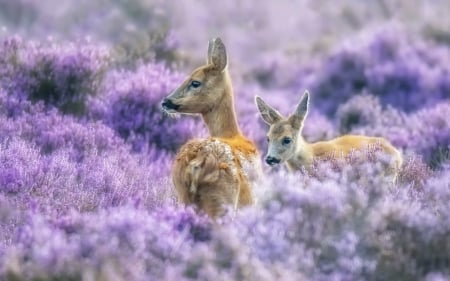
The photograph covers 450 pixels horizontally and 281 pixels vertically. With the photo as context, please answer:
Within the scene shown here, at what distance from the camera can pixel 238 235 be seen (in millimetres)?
6082

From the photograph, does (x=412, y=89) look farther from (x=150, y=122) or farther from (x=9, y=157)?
(x=9, y=157)

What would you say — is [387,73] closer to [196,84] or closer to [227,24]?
[196,84]

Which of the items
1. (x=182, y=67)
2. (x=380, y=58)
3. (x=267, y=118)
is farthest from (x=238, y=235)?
(x=380, y=58)

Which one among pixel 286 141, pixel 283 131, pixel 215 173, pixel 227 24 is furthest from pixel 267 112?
pixel 227 24

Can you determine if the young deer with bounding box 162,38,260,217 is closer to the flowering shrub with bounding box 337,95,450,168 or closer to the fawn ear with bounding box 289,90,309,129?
the fawn ear with bounding box 289,90,309,129

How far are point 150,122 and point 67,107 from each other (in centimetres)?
92

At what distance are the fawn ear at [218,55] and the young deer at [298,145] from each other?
512 millimetres

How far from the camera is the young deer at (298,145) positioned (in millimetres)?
8773

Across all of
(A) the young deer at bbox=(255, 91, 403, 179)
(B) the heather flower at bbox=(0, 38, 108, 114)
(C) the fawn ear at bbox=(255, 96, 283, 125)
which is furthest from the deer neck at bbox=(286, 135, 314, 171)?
(B) the heather flower at bbox=(0, 38, 108, 114)

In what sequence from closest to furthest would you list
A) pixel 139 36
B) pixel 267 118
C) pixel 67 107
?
1. pixel 267 118
2. pixel 67 107
3. pixel 139 36

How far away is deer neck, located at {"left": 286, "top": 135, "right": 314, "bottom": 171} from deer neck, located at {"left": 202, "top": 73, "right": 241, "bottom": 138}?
59 cm

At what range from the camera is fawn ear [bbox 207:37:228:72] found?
28.8ft

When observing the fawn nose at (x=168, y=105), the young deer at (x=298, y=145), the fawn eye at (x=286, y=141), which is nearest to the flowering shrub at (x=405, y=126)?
the young deer at (x=298, y=145)

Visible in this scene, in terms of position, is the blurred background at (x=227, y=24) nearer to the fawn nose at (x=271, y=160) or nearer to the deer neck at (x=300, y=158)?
the deer neck at (x=300, y=158)
